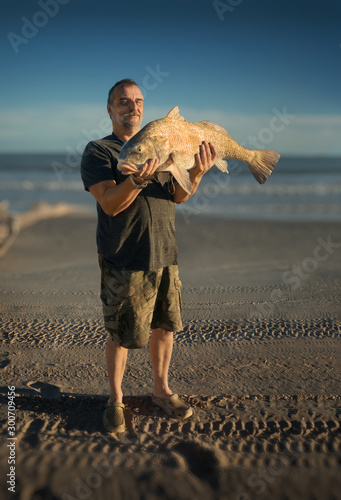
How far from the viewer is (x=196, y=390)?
3.96 metres

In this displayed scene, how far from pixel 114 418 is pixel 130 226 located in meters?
1.54

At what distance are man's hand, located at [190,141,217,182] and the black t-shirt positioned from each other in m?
0.31

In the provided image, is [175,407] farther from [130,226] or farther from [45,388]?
[130,226]

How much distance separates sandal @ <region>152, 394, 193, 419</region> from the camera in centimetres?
352

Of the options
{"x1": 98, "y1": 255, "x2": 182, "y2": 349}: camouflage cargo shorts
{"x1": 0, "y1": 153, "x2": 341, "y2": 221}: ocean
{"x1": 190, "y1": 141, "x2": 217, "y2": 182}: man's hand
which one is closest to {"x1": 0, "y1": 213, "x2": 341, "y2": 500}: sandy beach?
{"x1": 98, "y1": 255, "x2": 182, "y2": 349}: camouflage cargo shorts

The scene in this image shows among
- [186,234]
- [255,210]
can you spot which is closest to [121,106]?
[186,234]

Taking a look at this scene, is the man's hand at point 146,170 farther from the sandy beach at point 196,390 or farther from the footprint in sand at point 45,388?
the footprint in sand at point 45,388

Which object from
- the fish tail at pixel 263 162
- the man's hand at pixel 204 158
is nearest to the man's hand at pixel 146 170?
the man's hand at pixel 204 158

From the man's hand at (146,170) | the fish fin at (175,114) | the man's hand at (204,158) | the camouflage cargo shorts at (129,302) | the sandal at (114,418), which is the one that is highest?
the fish fin at (175,114)

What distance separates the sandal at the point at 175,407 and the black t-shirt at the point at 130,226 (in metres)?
1.20

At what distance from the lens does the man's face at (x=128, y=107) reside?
3.29 meters

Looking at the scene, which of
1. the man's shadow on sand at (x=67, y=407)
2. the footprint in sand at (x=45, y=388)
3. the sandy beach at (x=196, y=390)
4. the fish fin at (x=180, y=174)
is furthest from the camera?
the footprint in sand at (x=45, y=388)

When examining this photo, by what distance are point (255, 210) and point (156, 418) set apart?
11924mm

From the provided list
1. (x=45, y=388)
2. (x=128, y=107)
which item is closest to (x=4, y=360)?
(x=45, y=388)
